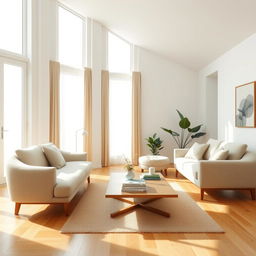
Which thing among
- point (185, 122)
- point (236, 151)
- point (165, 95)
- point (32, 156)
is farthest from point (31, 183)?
point (165, 95)

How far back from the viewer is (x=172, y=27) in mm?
5656

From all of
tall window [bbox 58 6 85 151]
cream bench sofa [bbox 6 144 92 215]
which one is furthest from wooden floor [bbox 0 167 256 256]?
tall window [bbox 58 6 85 151]

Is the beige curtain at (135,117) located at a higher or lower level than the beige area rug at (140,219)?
higher

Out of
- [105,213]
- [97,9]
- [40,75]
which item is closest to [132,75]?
[97,9]

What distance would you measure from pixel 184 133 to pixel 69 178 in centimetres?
501

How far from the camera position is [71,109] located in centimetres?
660

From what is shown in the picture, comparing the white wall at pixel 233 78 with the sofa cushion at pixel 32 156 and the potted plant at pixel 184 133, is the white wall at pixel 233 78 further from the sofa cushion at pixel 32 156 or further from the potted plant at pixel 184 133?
the sofa cushion at pixel 32 156

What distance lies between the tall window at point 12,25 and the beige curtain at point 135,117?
3.22 m

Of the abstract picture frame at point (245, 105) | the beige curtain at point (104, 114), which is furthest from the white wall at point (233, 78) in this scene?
the beige curtain at point (104, 114)

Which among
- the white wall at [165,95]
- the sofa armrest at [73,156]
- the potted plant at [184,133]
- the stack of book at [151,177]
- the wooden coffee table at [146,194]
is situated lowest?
the wooden coffee table at [146,194]

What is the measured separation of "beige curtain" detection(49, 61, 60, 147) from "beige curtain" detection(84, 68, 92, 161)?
904 millimetres

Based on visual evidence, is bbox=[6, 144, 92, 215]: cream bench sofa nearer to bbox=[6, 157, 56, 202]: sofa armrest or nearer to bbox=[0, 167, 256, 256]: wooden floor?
bbox=[6, 157, 56, 202]: sofa armrest

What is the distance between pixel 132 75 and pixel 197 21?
2.87 metres

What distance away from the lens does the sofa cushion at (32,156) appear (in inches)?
143
